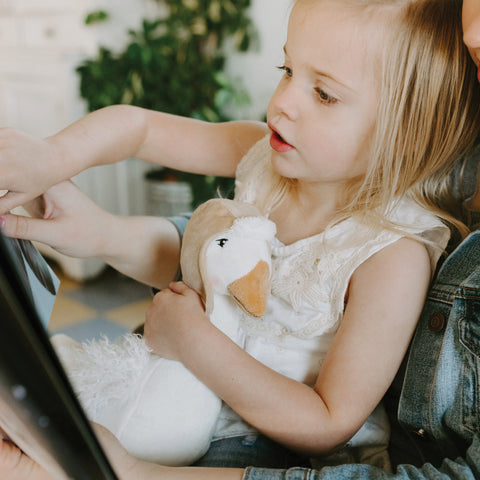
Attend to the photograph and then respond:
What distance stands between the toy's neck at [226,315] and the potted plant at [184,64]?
1.11m

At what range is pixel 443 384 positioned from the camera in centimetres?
58

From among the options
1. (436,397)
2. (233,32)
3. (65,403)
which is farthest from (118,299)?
(233,32)

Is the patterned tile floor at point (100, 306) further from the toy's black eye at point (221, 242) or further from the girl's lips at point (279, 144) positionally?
the girl's lips at point (279, 144)

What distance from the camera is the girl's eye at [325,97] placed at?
0.64 metres

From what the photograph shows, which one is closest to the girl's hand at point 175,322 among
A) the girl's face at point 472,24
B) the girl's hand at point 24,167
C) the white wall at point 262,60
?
the girl's hand at point 24,167

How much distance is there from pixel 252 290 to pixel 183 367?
0.49 ft

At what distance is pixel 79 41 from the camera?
160 centimetres

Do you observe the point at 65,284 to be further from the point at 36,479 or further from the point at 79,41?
the point at 79,41

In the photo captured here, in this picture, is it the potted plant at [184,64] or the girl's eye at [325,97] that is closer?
the girl's eye at [325,97]

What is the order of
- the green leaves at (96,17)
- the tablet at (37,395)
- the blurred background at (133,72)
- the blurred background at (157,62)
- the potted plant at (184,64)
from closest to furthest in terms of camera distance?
the tablet at (37,395)
the blurred background at (133,72)
the blurred background at (157,62)
the green leaves at (96,17)
the potted plant at (184,64)

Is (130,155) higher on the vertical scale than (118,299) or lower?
higher

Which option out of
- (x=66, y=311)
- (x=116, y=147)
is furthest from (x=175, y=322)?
(x=116, y=147)

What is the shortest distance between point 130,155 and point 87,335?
0.98ft

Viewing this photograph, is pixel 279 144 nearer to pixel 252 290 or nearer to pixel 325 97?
pixel 325 97
